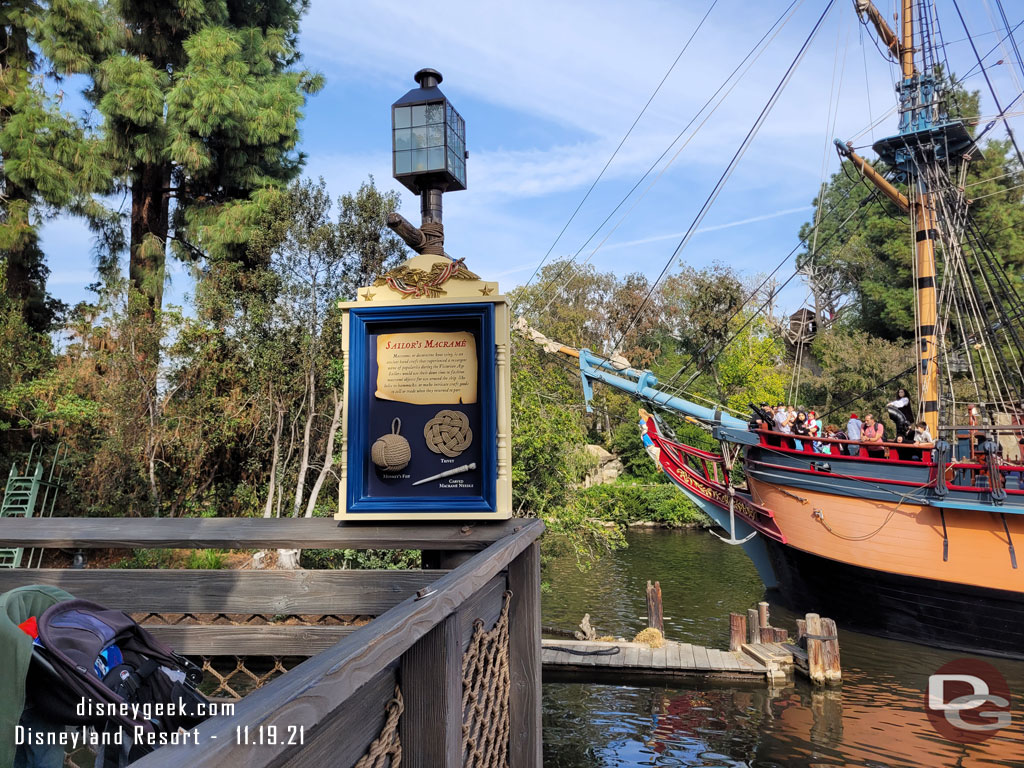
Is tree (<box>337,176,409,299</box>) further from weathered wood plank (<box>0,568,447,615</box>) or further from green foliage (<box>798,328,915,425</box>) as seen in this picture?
green foliage (<box>798,328,915,425</box>)

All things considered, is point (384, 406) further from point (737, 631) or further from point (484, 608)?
point (737, 631)

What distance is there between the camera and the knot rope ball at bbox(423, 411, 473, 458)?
11.2 feet

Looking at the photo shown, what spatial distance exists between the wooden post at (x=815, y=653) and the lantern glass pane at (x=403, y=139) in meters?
9.81

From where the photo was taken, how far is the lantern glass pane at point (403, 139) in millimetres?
4059

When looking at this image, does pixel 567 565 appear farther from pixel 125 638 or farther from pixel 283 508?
pixel 125 638

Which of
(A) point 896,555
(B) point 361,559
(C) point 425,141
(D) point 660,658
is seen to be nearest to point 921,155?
(A) point 896,555

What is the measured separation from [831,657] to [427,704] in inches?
437

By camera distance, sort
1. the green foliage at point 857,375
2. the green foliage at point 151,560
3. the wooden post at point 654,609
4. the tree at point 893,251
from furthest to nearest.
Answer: the tree at point 893,251 < the green foliage at point 857,375 < the wooden post at point 654,609 < the green foliage at point 151,560

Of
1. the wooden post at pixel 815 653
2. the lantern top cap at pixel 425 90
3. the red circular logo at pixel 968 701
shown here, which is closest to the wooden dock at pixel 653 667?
the wooden post at pixel 815 653

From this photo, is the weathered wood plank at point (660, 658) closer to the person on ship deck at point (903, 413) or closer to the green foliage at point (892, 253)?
the person on ship deck at point (903, 413)

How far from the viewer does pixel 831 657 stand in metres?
11.1

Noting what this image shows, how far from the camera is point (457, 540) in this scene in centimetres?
314

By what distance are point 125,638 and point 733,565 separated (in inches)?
892

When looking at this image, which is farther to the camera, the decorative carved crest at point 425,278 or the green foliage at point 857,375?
the green foliage at point 857,375
